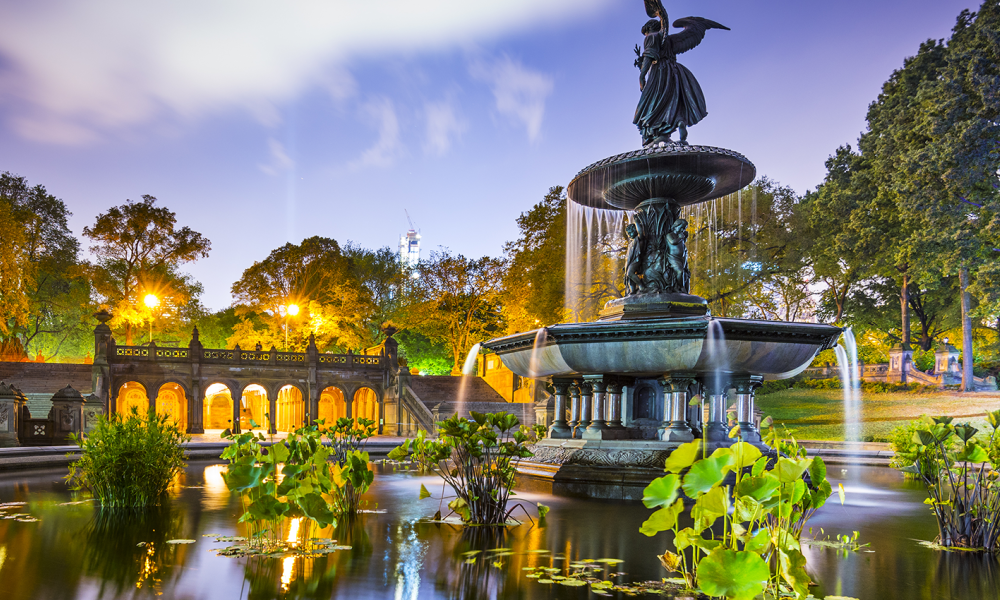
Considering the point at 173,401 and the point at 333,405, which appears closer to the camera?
the point at 333,405

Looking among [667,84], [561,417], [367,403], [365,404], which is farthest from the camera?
[365,404]

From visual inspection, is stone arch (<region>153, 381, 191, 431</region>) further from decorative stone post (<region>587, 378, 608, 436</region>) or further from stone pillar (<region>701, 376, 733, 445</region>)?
stone pillar (<region>701, 376, 733, 445</region>)

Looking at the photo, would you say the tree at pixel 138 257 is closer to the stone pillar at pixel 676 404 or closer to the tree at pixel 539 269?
the tree at pixel 539 269

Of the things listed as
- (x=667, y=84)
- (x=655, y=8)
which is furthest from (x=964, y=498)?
(x=655, y=8)

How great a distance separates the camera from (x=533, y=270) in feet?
102

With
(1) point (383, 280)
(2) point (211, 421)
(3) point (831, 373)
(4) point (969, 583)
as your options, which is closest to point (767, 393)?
(3) point (831, 373)

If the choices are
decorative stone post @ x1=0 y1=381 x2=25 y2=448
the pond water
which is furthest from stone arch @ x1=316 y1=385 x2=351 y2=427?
the pond water

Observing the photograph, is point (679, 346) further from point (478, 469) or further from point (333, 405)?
point (333, 405)

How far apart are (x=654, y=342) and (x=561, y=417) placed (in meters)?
2.19

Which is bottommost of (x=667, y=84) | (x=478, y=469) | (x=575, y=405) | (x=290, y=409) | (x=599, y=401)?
(x=290, y=409)

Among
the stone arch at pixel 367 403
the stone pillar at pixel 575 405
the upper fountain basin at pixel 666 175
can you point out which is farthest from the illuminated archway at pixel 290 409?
the upper fountain basin at pixel 666 175

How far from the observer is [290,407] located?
40.7 metres

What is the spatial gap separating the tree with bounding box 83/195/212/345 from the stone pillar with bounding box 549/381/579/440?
34484 mm

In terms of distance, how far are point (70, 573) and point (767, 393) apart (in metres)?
40.7
